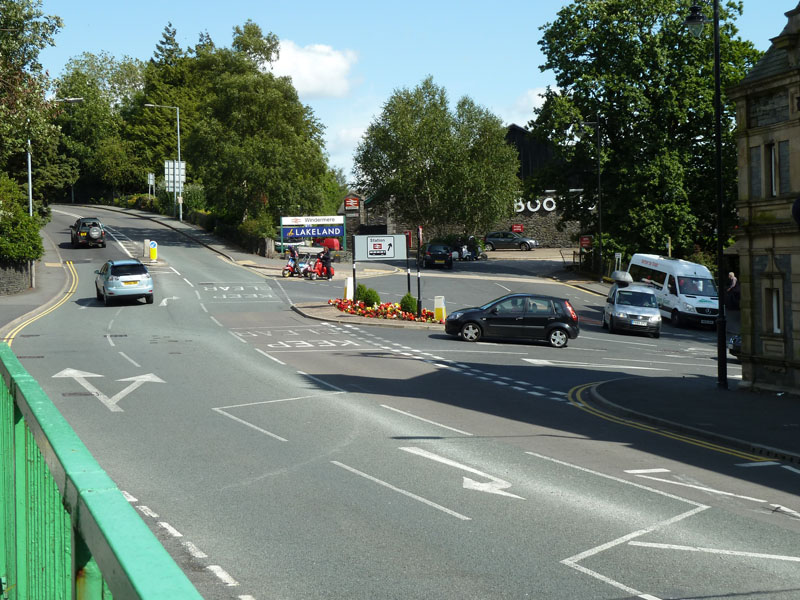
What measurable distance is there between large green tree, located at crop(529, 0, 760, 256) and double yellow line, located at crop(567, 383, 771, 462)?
32.4m

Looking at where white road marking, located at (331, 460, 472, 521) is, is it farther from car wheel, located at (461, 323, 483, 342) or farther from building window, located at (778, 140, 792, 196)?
car wheel, located at (461, 323, 483, 342)

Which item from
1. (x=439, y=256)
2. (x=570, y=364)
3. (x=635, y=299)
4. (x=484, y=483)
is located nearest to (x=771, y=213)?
(x=570, y=364)

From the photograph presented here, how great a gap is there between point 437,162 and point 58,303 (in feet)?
137

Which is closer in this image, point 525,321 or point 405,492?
point 405,492

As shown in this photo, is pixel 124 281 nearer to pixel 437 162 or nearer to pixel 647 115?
pixel 647 115

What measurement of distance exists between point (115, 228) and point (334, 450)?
66734mm

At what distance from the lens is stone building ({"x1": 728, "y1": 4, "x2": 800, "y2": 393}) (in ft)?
66.4

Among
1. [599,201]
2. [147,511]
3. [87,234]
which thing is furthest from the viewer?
[87,234]

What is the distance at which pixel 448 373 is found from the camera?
2275cm

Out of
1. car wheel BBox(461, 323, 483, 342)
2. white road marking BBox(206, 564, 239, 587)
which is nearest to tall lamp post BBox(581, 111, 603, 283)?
car wheel BBox(461, 323, 483, 342)

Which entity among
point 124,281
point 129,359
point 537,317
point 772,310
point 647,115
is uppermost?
point 647,115

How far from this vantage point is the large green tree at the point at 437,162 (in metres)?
73.6

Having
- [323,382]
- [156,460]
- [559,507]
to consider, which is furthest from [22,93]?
[559,507]

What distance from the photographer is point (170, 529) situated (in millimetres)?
9258
